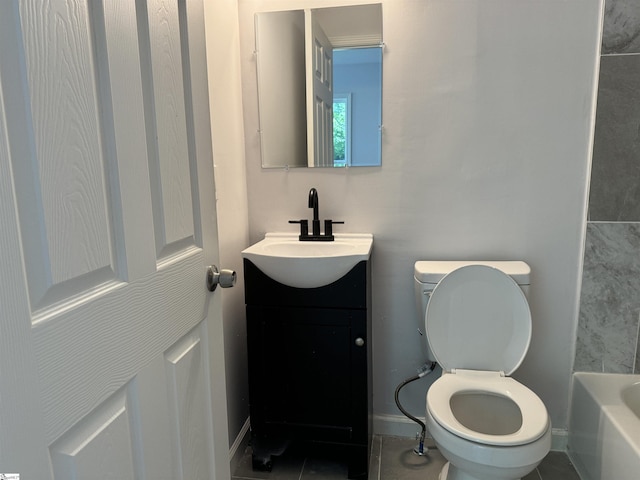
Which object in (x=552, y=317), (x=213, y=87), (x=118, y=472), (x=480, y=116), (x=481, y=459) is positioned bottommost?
(x=481, y=459)

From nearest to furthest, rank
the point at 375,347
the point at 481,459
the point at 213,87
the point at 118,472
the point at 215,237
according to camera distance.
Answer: the point at 118,472 < the point at 215,237 < the point at 481,459 < the point at 213,87 < the point at 375,347

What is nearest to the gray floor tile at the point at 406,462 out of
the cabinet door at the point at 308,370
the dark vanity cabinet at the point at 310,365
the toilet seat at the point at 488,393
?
the dark vanity cabinet at the point at 310,365

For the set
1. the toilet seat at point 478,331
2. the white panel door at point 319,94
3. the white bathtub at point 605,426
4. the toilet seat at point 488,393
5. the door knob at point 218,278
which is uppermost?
the white panel door at point 319,94

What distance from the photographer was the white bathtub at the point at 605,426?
1.49m

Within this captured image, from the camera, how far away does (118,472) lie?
2.54 ft

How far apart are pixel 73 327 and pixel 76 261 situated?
96 millimetres

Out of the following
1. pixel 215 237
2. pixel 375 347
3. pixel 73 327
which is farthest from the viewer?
pixel 375 347

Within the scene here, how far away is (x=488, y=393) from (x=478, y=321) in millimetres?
262

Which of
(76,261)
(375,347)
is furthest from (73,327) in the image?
(375,347)

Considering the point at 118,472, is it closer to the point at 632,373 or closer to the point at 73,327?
the point at 73,327

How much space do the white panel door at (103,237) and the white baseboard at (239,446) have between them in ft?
2.87

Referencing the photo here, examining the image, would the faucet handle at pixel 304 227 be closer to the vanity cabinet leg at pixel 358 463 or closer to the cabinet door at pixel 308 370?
the cabinet door at pixel 308 370

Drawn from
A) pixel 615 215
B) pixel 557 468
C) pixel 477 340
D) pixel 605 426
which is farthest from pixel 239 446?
pixel 615 215

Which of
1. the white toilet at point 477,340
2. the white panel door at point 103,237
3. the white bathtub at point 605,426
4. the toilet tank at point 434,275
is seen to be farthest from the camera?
the toilet tank at point 434,275
